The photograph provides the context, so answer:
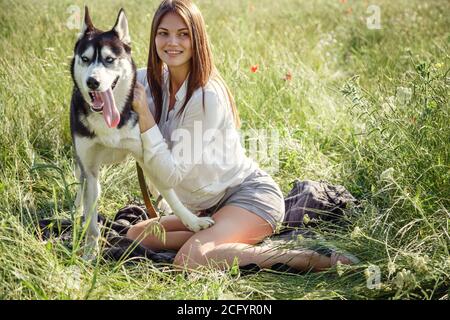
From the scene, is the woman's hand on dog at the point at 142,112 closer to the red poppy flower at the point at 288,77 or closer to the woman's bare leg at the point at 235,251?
the woman's bare leg at the point at 235,251

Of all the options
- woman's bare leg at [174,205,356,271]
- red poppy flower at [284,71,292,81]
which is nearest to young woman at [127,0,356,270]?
woman's bare leg at [174,205,356,271]

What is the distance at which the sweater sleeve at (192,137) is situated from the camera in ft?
10.3

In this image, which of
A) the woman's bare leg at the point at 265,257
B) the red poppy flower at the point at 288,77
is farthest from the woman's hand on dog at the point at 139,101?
the red poppy flower at the point at 288,77

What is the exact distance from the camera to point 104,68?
282 cm

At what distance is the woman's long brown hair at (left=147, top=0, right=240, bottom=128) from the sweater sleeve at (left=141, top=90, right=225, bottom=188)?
0.07 m

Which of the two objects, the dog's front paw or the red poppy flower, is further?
the red poppy flower

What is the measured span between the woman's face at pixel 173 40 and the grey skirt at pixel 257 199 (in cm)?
73

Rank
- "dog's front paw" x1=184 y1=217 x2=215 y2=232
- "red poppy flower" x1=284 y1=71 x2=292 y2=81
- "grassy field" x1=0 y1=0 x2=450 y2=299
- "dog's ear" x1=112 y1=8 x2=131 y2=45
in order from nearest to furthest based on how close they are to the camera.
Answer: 1. "grassy field" x1=0 y1=0 x2=450 y2=299
2. "dog's ear" x1=112 y1=8 x2=131 y2=45
3. "dog's front paw" x1=184 y1=217 x2=215 y2=232
4. "red poppy flower" x1=284 y1=71 x2=292 y2=81

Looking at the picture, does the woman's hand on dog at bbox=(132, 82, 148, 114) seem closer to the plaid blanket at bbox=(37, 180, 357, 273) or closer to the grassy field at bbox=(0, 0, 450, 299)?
the grassy field at bbox=(0, 0, 450, 299)

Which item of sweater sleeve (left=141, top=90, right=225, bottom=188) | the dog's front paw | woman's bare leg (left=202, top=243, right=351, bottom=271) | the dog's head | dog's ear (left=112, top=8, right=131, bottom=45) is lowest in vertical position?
woman's bare leg (left=202, top=243, right=351, bottom=271)

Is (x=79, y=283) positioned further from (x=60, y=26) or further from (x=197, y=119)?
(x=60, y=26)

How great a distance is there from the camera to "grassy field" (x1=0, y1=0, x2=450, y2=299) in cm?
271

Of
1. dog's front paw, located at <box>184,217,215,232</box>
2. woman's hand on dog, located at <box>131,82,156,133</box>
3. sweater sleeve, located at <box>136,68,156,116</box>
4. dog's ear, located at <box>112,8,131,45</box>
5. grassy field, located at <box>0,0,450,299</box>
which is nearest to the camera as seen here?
grassy field, located at <box>0,0,450,299</box>

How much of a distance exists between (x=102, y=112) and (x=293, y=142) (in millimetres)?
2004
